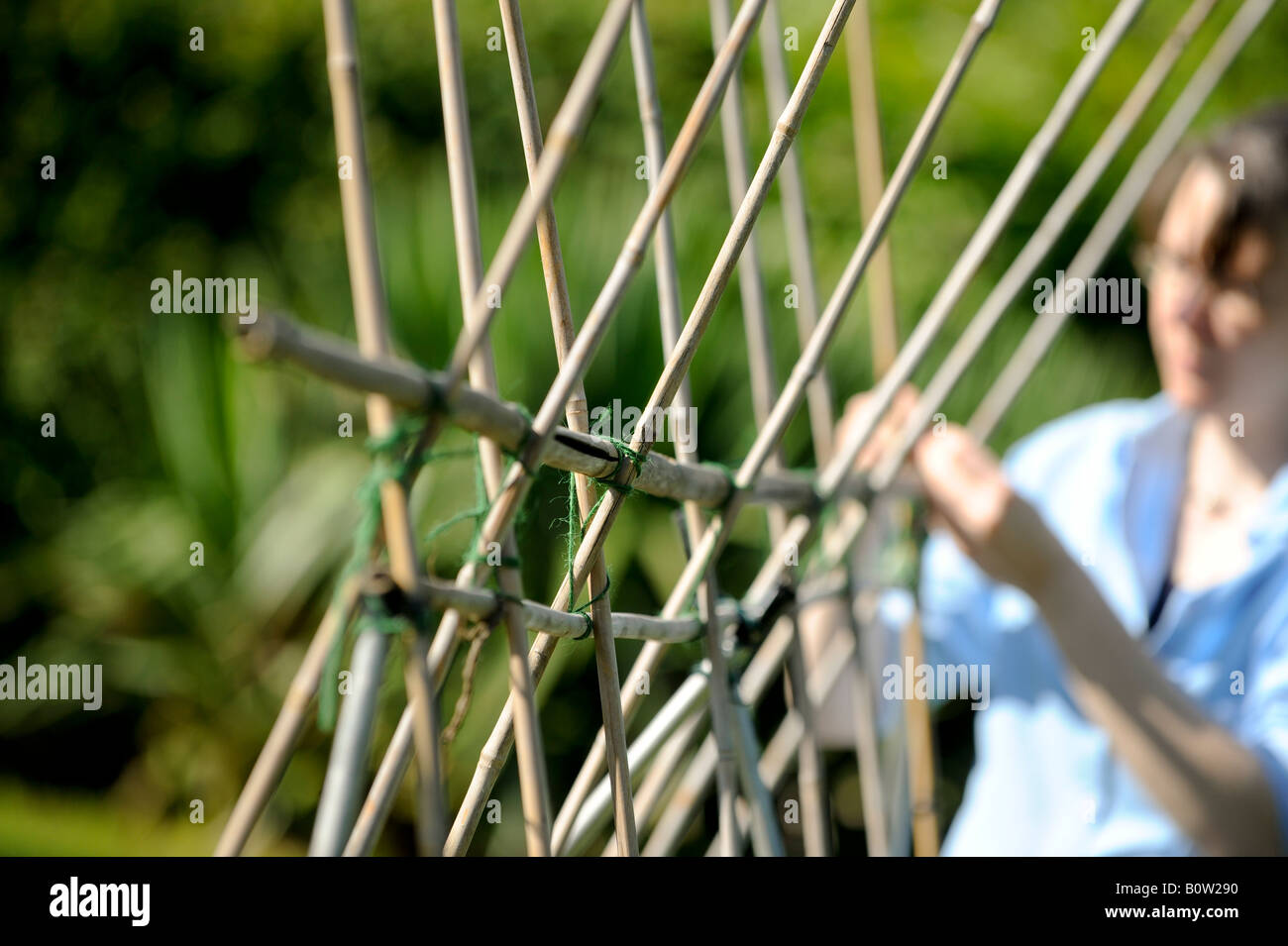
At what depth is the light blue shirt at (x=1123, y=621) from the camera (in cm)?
85

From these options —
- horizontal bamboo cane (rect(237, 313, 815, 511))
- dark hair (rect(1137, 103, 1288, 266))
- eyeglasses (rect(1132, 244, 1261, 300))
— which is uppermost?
dark hair (rect(1137, 103, 1288, 266))

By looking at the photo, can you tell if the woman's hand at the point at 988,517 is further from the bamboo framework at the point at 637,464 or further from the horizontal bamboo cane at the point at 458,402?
the horizontal bamboo cane at the point at 458,402

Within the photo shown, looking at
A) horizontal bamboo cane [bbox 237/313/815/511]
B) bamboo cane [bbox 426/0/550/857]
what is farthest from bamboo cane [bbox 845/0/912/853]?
bamboo cane [bbox 426/0/550/857]

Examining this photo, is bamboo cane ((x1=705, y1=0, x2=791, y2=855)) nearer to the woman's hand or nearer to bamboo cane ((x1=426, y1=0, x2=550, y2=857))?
the woman's hand

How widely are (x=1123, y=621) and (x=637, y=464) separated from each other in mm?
493

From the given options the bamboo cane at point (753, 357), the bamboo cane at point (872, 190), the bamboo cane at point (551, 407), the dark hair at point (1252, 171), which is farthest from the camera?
the bamboo cane at point (872, 190)

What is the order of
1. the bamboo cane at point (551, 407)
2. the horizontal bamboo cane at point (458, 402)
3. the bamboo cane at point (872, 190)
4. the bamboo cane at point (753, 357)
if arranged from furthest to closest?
Result: 1. the bamboo cane at point (872, 190)
2. the bamboo cane at point (753, 357)
3. the bamboo cane at point (551, 407)
4. the horizontal bamboo cane at point (458, 402)

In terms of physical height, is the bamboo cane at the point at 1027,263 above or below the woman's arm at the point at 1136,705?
above

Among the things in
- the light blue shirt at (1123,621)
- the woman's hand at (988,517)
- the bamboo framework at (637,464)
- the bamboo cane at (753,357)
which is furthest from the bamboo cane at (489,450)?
the light blue shirt at (1123,621)

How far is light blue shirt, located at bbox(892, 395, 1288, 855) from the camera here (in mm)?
849

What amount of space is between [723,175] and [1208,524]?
3.62ft

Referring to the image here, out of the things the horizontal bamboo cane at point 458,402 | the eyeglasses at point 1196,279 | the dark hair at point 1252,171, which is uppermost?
the dark hair at point 1252,171

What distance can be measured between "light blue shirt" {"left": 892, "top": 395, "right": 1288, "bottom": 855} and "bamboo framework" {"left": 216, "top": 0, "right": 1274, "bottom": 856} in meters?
0.08
